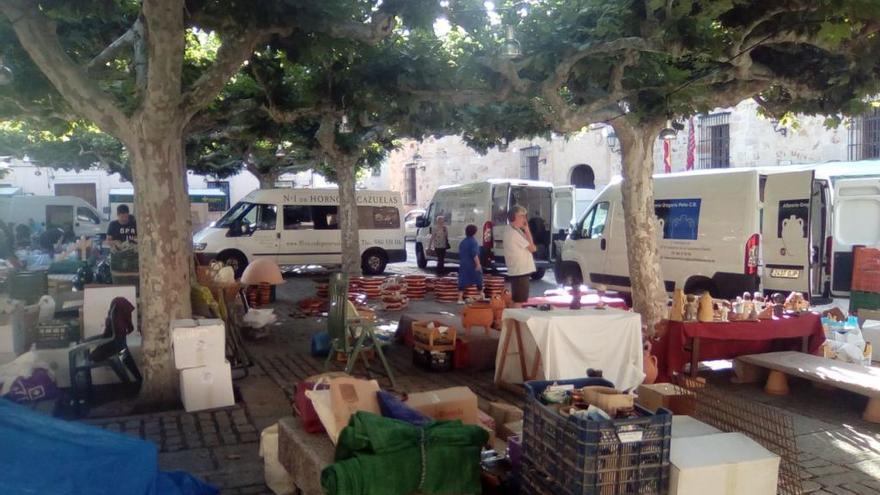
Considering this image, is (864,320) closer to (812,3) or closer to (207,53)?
(812,3)

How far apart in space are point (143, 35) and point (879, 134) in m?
17.7

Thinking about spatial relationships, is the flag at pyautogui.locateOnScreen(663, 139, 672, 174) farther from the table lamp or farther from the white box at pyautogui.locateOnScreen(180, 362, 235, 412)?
the white box at pyautogui.locateOnScreen(180, 362, 235, 412)

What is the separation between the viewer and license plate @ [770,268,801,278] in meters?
10.0

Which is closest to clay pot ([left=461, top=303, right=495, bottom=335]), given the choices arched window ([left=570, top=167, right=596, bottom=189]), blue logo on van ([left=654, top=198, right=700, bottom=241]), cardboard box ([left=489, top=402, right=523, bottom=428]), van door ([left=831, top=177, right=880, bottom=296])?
cardboard box ([left=489, top=402, right=523, bottom=428])

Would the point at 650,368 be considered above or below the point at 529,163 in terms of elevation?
below

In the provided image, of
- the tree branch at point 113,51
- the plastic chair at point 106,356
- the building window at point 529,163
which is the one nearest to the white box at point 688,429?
the plastic chair at point 106,356

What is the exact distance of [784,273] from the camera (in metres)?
10.2

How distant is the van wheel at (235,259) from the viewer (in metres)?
16.5

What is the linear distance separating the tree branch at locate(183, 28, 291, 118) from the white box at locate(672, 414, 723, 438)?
5.02 m

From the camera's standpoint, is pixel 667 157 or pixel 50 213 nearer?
pixel 667 157

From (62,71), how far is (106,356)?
266 cm

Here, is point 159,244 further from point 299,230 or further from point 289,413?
point 299,230

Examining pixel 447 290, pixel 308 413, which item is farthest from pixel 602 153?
pixel 308 413

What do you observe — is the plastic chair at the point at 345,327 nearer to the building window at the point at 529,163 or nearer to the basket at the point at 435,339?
the basket at the point at 435,339
